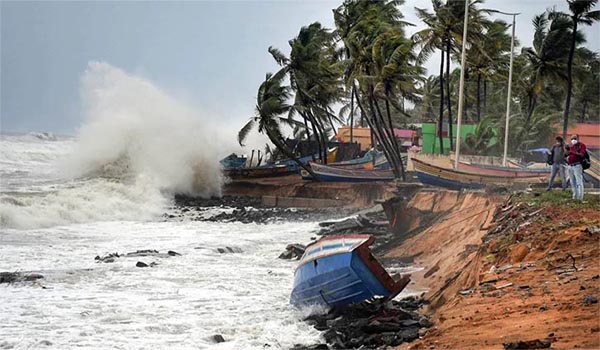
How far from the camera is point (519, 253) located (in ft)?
35.3

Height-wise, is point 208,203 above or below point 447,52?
below

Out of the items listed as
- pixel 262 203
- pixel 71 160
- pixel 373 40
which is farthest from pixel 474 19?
pixel 71 160

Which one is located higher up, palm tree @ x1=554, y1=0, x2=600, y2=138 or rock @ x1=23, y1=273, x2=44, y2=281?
palm tree @ x1=554, y1=0, x2=600, y2=138

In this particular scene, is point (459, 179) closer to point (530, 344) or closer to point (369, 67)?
point (369, 67)

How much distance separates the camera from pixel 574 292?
808 cm

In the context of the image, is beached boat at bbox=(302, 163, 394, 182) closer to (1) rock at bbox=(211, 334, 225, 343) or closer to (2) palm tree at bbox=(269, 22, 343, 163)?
(2) palm tree at bbox=(269, 22, 343, 163)

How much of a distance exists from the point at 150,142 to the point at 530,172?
82.1ft

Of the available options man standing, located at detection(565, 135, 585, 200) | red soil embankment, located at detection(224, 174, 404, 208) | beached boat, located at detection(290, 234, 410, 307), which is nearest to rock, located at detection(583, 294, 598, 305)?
beached boat, located at detection(290, 234, 410, 307)

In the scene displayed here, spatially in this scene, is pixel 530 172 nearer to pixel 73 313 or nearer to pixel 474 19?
pixel 474 19

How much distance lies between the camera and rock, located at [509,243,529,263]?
10656 millimetres

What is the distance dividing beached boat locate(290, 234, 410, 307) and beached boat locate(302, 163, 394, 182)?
972 inches

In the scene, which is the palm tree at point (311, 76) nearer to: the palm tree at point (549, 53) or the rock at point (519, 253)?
the palm tree at point (549, 53)

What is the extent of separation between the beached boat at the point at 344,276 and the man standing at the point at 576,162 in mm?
5304

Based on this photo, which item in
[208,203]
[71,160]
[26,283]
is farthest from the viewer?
[71,160]
